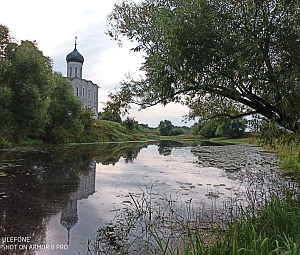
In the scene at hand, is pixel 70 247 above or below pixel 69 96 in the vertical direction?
below

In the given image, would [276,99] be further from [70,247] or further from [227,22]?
[70,247]

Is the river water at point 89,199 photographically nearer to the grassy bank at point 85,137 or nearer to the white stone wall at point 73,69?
the grassy bank at point 85,137

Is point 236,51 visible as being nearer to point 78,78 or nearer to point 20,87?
point 20,87

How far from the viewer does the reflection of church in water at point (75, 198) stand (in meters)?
5.17

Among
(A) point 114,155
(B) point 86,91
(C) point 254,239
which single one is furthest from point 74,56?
(C) point 254,239

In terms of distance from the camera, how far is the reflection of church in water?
5.17 m

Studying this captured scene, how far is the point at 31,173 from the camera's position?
34.1 ft

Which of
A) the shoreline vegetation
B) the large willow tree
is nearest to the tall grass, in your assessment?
the shoreline vegetation

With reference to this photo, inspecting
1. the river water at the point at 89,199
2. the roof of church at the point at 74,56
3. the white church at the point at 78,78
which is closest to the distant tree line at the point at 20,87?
the river water at the point at 89,199

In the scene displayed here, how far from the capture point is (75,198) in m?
6.98

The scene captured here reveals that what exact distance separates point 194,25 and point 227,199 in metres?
4.58

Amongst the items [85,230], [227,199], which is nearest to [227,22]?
[227,199]

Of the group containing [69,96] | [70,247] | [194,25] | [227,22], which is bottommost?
[70,247]

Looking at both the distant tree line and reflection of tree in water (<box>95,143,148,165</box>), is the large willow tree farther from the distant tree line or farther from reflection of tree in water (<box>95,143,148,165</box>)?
the distant tree line
